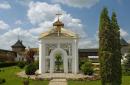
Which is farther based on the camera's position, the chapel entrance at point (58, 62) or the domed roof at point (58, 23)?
the domed roof at point (58, 23)

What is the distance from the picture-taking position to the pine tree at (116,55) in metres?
23.7

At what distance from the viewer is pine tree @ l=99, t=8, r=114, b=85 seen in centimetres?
2375

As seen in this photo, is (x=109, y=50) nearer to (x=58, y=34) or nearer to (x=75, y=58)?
(x=75, y=58)

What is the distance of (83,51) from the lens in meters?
83.3

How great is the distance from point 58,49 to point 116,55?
17.3 meters

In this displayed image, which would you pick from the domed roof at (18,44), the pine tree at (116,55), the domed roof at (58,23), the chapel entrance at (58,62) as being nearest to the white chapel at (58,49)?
the chapel entrance at (58,62)

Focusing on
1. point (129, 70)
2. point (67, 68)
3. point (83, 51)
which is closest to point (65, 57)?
point (67, 68)

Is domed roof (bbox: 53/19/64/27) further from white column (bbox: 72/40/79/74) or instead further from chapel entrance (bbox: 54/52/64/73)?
white column (bbox: 72/40/79/74)

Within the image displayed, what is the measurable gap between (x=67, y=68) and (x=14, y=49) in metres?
57.2

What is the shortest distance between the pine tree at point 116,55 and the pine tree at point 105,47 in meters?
0.25

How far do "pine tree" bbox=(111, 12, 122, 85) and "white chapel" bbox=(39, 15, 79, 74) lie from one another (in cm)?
1588

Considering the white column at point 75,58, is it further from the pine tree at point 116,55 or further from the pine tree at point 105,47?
the pine tree at point 116,55

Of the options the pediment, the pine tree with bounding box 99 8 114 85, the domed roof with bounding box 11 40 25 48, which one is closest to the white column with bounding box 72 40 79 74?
the pediment

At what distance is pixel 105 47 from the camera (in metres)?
24.1
